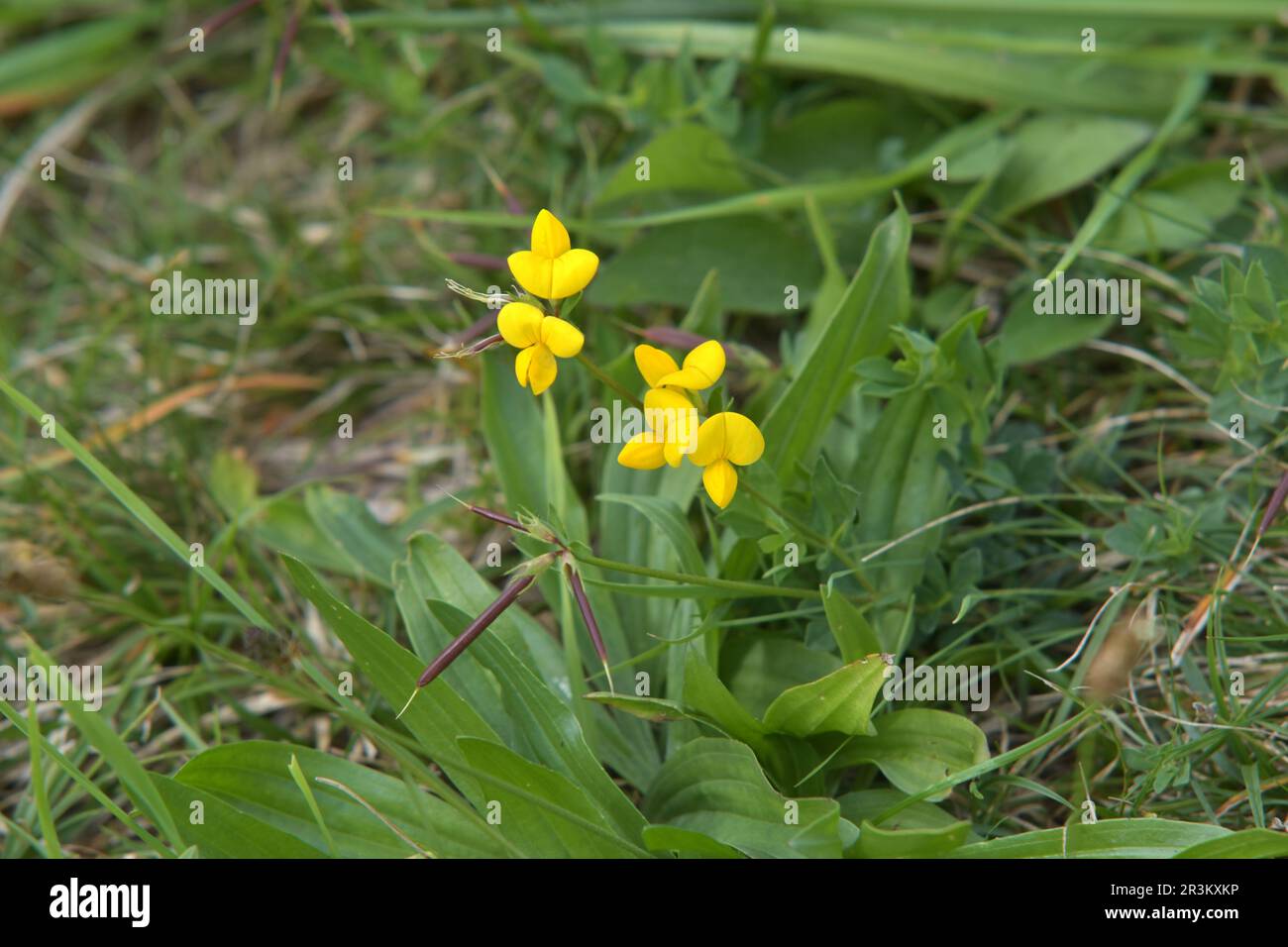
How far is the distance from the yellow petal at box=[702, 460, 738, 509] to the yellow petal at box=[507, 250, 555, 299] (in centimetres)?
34

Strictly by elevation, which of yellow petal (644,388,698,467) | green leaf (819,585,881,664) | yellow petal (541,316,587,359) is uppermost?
yellow petal (541,316,587,359)

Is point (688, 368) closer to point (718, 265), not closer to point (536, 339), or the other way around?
point (536, 339)

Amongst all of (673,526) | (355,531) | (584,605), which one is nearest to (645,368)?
(584,605)

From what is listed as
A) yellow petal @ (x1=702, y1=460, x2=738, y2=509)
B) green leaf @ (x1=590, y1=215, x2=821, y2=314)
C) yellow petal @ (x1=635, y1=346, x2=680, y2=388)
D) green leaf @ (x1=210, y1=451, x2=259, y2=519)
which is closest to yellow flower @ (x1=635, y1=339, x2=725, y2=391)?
yellow petal @ (x1=635, y1=346, x2=680, y2=388)

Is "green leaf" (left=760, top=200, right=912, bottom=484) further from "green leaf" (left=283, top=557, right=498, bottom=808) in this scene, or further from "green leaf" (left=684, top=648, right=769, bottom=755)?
"green leaf" (left=283, top=557, right=498, bottom=808)

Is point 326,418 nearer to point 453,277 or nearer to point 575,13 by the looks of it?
point 453,277

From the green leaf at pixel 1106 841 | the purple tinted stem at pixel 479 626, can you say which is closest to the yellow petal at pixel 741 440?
the purple tinted stem at pixel 479 626

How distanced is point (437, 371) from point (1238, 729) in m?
1.99

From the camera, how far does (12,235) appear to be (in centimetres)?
338

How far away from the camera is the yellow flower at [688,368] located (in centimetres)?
154

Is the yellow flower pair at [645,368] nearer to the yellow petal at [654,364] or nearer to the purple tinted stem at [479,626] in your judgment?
the yellow petal at [654,364]

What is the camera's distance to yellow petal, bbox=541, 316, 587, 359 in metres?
1.50

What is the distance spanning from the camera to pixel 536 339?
1558mm
